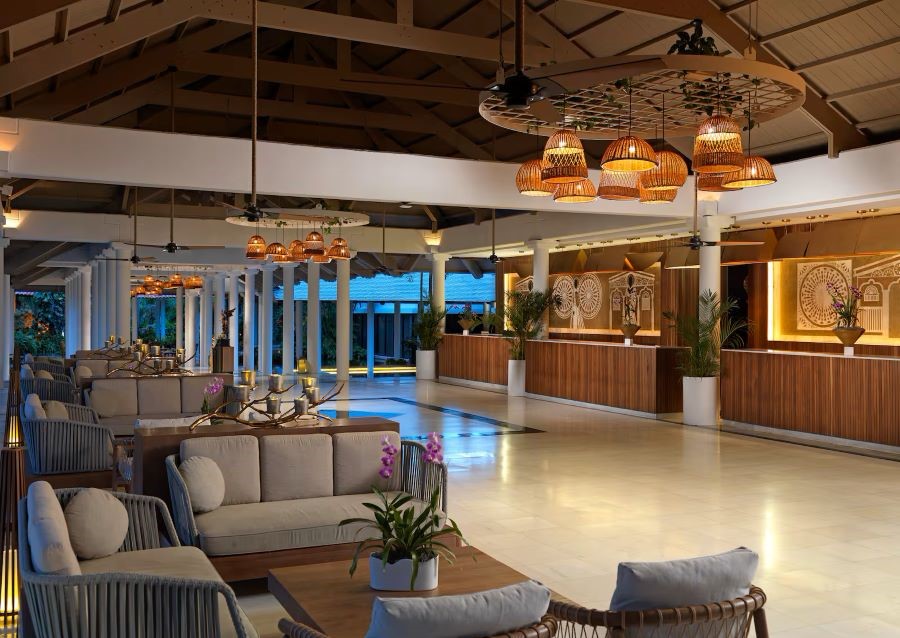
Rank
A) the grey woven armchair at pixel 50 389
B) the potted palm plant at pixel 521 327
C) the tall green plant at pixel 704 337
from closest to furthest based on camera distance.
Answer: the grey woven armchair at pixel 50 389 → the tall green plant at pixel 704 337 → the potted palm plant at pixel 521 327

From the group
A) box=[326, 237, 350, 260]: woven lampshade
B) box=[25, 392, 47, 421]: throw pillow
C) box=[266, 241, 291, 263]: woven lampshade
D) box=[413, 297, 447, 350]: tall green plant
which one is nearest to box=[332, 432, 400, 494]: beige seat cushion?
box=[25, 392, 47, 421]: throw pillow

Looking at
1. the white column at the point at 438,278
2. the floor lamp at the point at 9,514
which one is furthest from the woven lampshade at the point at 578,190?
the white column at the point at 438,278

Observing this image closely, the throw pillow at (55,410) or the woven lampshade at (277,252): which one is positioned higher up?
the woven lampshade at (277,252)

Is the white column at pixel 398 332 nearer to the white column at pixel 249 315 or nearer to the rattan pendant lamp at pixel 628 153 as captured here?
the white column at pixel 249 315

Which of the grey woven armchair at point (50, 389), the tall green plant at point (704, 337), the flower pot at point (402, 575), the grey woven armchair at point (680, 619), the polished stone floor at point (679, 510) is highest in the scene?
the tall green plant at point (704, 337)

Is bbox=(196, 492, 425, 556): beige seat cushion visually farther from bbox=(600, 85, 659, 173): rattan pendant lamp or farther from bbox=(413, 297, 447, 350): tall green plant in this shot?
bbox=(413, 297, 447, 350): tall green plant

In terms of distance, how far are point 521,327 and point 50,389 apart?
28.8ft

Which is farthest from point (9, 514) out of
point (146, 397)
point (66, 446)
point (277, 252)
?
point (277, 252)

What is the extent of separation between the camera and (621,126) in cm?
636

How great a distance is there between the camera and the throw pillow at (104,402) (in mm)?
8570

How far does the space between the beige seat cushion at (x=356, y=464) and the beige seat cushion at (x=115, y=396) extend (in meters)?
4.15

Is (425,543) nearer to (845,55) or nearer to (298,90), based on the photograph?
(845,55)

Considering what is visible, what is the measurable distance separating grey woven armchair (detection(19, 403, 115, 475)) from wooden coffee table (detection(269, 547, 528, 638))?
3.40 metres

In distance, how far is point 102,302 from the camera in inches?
790
